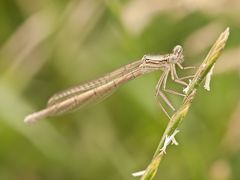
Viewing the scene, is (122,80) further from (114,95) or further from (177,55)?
(114,95)

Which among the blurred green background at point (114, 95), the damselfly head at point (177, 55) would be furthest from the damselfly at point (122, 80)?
the blurred green background at point (114, 95)

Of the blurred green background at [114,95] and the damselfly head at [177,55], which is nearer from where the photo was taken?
the damselfly head at [177,55]

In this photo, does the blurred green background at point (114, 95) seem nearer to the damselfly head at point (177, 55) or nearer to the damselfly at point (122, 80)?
the damselfly at point (122, 80)

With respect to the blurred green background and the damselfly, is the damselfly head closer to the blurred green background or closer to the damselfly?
the damselfly

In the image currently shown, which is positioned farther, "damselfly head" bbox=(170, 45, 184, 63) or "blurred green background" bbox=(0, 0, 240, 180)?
"blurred green background" bbox=(0, 0, 240, 180)

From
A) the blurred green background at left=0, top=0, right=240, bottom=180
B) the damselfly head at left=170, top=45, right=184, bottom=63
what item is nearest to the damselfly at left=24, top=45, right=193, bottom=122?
the damselfly head at left=170, top=45, right=184, bottom=63

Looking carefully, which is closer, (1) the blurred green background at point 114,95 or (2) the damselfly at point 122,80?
(2) the damselfly at point 122,80
